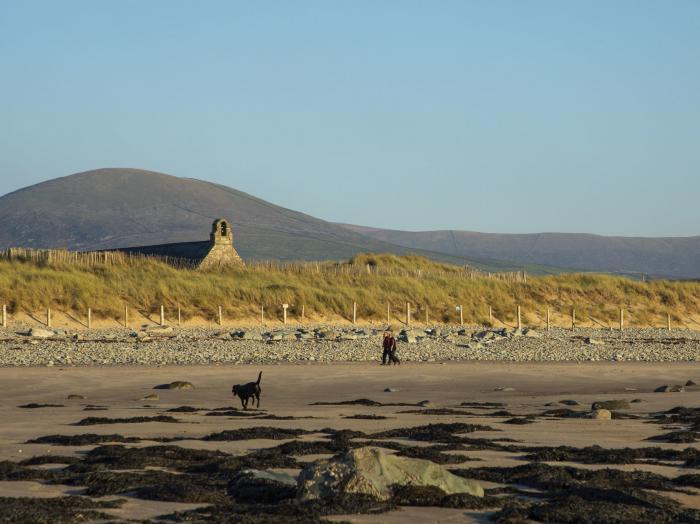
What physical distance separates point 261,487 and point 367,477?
1109mm

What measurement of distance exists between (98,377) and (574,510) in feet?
59.7

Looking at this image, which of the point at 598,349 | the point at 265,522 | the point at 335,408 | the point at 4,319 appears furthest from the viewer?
the point at 4,319

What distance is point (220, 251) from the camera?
63625mm

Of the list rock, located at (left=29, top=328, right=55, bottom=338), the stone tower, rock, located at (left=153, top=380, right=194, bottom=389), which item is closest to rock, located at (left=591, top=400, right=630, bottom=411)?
rock, located at (left=153, top=380, right=194, bottom=389)

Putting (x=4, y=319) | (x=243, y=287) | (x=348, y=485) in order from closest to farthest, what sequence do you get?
(x=348, y=485) < (x=4, y=319) < (x=243, y=287)

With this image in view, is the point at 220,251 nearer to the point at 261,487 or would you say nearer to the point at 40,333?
the point at 40,333

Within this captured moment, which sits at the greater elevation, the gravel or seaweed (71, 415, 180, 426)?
seaweed (71, 415, 180, 426)

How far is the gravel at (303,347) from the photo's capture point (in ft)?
108

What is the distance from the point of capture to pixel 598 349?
39.5m

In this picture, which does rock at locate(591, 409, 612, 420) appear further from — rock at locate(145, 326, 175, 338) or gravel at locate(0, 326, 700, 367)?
rock at locate(145, 326, 175, 338)

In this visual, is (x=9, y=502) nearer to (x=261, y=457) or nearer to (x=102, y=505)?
(x=102, y=505)

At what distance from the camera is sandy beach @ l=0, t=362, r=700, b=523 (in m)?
13.6

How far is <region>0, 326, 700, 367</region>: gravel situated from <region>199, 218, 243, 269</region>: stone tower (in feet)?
49.1

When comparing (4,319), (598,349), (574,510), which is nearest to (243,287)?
(4,319)
